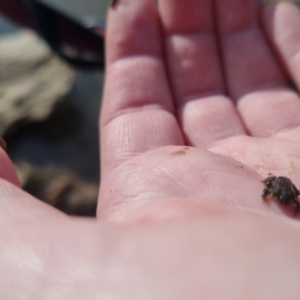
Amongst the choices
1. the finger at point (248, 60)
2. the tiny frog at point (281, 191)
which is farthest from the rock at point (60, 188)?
the tiny frog at point (281, 191)

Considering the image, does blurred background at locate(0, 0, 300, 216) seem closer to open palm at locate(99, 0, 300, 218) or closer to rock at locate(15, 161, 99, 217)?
rock at locate(15, 161, 99, 217)

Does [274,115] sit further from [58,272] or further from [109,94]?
[58,272]

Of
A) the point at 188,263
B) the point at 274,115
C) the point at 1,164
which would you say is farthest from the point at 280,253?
the point at 274,115

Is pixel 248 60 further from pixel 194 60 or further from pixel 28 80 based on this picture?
pixel 28 80

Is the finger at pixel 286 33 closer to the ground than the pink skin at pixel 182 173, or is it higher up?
higher up

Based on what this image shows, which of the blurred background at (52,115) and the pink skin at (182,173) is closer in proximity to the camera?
the pink skin at (182,173)

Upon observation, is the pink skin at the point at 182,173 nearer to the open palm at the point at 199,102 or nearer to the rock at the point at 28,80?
the open palm at the point at 199,102

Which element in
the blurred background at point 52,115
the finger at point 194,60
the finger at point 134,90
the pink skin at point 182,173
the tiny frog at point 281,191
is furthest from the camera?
the blurred background at point 52,115

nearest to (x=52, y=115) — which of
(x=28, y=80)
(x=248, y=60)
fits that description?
(x=28, y=80)
